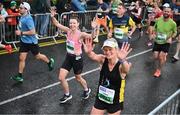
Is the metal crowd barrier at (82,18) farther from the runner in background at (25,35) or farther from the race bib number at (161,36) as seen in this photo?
the runner in background at (25,35)

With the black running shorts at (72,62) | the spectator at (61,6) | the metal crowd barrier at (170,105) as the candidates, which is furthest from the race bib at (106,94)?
the spectator at (61,6)

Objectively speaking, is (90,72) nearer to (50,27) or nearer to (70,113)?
(70,113)

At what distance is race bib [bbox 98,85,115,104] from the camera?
5.86 metres

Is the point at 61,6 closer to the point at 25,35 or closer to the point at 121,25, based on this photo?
the point at 121,25

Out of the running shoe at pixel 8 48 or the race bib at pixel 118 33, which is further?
the running shoe at pixel 8 48

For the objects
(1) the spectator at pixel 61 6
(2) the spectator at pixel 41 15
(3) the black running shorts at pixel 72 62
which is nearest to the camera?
(3) the black running shorts at pixel 72 62

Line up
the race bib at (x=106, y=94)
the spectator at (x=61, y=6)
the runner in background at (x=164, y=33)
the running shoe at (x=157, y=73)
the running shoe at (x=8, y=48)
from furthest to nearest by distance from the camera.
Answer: the spectator at (x=61, y=6) < the running shoe at (x=8, y=48) < the running shoe at (x=157, y=73) < the runner in background at (x=164, y=33) < the race bib at (x=106, y=94)

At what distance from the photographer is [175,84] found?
32.9 ft

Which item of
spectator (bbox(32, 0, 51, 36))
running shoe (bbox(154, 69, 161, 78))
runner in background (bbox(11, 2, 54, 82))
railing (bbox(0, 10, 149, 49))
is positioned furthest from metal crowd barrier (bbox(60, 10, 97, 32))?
runner in background (bbox(11, 2, 54, 82))

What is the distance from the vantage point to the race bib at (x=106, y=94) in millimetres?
5855

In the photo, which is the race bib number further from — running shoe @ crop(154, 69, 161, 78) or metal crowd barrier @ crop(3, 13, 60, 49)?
metal crowd barrier @ crop(3, 13, 60, 49)

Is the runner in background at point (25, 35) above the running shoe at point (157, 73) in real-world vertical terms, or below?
above

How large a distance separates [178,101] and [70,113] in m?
2.67

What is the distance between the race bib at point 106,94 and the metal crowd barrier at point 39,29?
22.7 ft
